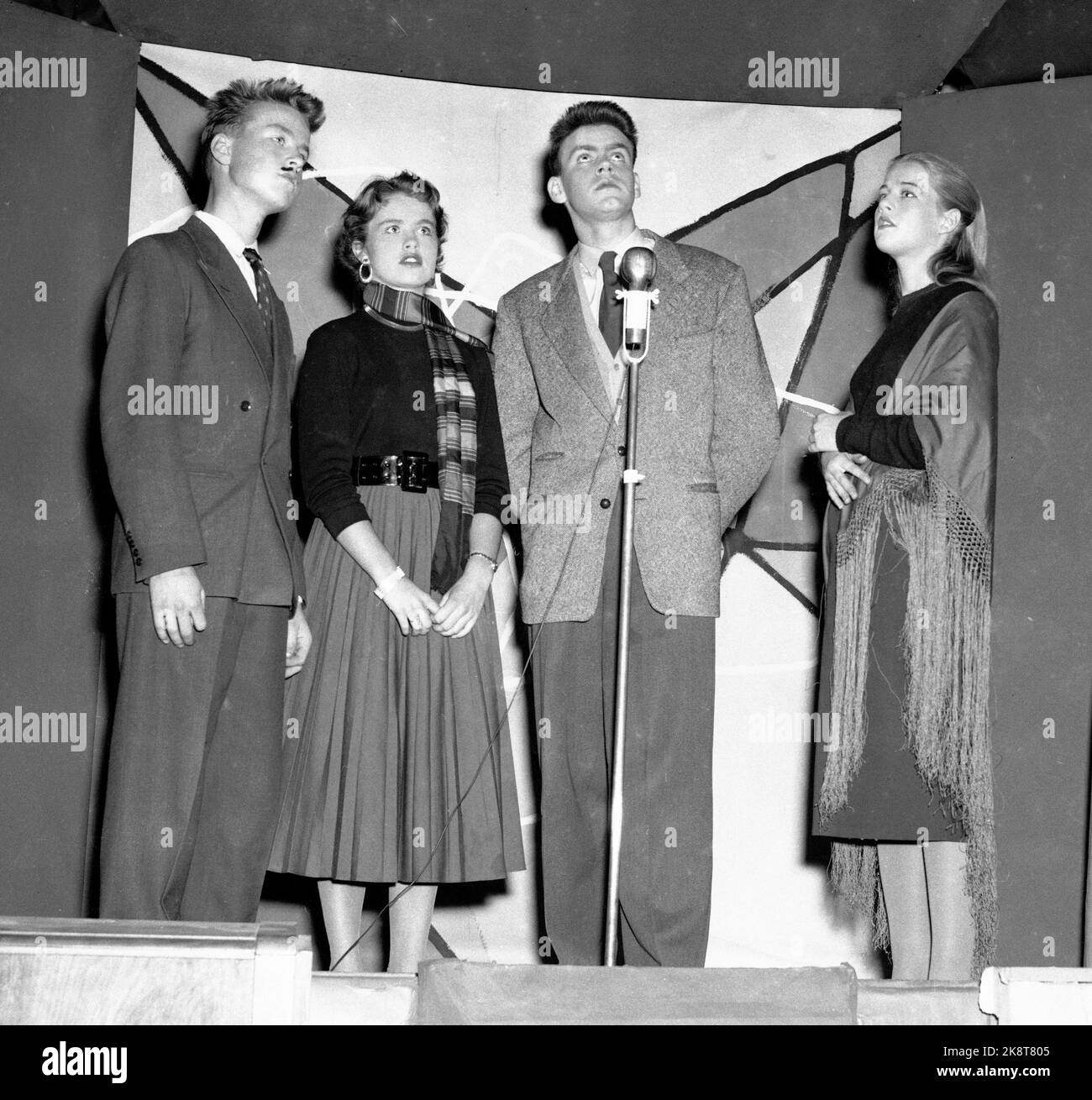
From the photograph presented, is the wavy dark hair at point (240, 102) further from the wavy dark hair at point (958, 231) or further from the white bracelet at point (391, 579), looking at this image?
the wavy dark hair at point (958, 231)

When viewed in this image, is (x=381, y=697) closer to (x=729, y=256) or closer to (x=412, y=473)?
(x=412, y=473)

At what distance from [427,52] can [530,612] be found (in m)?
1.79

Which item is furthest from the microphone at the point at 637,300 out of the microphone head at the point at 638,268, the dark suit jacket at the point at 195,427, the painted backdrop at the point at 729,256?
the painted backdrop at the point at 729,256

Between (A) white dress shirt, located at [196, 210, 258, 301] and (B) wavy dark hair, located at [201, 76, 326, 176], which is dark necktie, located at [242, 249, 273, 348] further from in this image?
(B) wavy dark hair, located at [201, 76, 326, 176]

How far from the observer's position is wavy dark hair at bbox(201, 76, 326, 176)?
9.78ft

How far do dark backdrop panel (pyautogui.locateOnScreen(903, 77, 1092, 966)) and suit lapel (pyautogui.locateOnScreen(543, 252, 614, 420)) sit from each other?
52.4 inches

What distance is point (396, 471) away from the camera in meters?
3.01

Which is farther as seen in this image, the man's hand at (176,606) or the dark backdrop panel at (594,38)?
the dark backdrop panel at (594,38)

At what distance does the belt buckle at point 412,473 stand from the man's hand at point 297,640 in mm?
335

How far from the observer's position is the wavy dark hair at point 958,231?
298cm

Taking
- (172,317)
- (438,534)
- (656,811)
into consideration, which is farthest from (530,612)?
(172,317)

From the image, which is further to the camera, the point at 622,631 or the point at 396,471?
the point at 396,471

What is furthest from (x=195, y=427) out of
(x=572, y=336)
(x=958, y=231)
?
(x=958, y=231)

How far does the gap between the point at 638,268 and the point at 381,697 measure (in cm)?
104
